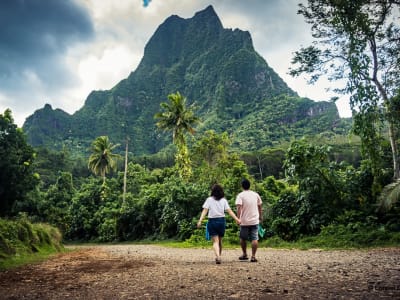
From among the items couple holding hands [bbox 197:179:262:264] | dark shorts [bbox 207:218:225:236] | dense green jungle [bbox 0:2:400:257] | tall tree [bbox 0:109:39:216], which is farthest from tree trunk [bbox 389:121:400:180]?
tall tree [bbox 0:109:39:216]

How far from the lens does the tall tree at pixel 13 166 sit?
1230 inches

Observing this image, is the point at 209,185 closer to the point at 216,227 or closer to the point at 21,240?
the point at 21,240

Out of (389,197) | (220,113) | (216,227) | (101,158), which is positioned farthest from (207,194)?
(220,113)

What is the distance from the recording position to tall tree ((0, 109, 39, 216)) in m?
31.2

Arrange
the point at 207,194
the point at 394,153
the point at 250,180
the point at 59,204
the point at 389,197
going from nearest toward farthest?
the point at 389,197, the point at 394,153, the point at 207,194, the point at 250,180, the point at 59,204

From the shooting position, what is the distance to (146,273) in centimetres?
600

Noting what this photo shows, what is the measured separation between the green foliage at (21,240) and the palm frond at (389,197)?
32.9 feet

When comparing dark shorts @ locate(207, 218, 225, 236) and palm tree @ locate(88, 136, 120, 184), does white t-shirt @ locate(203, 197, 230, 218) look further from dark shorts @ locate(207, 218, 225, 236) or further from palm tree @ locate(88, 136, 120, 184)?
palm tree @ locate(88, 136, 120, 184)

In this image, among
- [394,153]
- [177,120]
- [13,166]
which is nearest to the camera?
[394,153]

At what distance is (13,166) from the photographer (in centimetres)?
3108

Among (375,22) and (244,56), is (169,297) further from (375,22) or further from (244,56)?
(244,56)

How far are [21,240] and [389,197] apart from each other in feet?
38.1

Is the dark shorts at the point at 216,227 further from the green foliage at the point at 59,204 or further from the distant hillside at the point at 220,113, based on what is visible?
the distant hillside at the point at 220,113

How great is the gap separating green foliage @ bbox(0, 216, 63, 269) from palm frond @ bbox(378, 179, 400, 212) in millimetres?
10013
